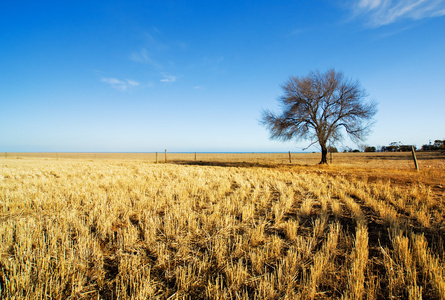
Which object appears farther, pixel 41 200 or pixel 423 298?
pixel 41 200

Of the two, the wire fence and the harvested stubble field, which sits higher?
the wire fence

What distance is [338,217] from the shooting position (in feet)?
16.5

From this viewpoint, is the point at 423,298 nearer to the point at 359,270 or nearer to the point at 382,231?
the point at 359,270

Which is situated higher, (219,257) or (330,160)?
(330,160)

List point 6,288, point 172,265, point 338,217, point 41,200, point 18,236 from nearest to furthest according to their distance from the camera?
point 6,288 < point 172,265 < point 18,236 < point 338,217 < point 41,200

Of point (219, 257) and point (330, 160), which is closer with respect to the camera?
point (219, 257)

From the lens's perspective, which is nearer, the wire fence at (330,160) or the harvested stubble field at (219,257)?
the harvested stubble field at (219,257)

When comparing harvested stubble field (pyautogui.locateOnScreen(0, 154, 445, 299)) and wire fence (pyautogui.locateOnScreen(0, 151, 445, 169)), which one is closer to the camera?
harvested stubble field (pyautogui.locateOnScreen(0, 154, 445, 299))

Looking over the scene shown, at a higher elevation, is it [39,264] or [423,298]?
[39,264]

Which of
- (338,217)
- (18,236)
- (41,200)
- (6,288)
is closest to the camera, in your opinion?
(6,288)

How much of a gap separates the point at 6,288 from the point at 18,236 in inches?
74.0

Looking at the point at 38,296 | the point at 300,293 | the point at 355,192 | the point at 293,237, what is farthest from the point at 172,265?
the point at 355,192

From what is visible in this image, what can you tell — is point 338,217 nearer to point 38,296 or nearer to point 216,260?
point 216,260

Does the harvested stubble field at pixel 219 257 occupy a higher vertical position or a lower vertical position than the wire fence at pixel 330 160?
lower
